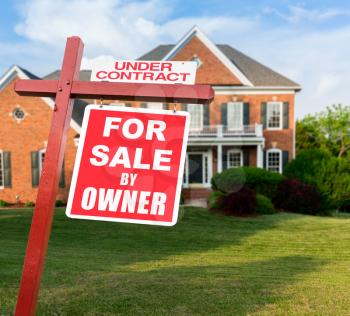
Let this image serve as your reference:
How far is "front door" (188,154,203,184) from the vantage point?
23500 millimetres

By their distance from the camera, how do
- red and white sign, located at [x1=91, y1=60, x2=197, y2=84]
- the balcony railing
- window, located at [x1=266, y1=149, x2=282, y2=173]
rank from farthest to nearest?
window, located at [x1=266, y1=149, x2=282, y2=173] → the balcony railing → red and white sign, located at [x1=91, y1=60, x2=197, y2=84]

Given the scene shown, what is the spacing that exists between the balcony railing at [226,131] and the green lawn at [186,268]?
340 inches

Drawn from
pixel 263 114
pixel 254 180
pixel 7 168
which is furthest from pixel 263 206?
pixel 7 168

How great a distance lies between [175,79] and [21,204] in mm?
20354

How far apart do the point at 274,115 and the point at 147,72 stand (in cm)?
2118

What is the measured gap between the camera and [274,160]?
2383cm

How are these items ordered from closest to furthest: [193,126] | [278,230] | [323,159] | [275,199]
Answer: [278,230]
[275,199]
[323,159]
[193,126]

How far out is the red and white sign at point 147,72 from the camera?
334 cm

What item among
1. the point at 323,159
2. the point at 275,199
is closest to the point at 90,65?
the point at 275,199

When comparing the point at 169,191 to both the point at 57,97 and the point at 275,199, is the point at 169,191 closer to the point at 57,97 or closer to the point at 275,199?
the point at 57,97

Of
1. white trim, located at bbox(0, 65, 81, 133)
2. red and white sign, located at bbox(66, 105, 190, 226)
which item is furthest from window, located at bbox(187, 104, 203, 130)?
red and white sign, located at bbox(66, 105, 190, 226)

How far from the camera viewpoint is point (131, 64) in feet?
11.2

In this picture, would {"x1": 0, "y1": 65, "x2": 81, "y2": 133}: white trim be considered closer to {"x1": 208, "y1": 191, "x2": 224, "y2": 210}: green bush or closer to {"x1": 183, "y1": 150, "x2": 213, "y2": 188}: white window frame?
{"x1": 183, "y1": 150, "x2": 213, "y2": 188}: white window frame

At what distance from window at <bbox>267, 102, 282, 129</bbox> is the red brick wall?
1175cm
